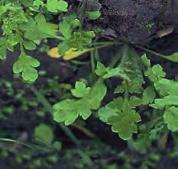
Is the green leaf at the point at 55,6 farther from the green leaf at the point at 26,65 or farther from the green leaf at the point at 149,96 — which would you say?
the green leaf at the point at 149,96

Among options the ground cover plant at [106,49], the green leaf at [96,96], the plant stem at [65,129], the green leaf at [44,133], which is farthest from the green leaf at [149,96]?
the green leaf at [44,133]

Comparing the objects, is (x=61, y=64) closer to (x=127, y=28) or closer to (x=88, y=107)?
(x=127, y=28)

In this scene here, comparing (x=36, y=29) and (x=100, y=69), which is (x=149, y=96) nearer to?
(x=100, y=69)

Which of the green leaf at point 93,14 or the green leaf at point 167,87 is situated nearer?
the green leaf at point 167,87

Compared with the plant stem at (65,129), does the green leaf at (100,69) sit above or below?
above

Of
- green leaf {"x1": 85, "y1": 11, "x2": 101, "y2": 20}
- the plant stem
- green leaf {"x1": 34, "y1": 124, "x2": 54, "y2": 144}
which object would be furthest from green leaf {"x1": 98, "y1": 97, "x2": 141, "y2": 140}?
green leaf {"x1": 34, "y1": 124, "x2": 54, "y2": 144}

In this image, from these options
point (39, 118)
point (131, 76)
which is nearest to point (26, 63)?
point (131, 76)

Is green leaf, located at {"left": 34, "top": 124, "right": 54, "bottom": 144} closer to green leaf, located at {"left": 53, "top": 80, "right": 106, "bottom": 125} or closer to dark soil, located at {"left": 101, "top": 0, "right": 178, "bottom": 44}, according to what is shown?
dark soil, located at {"left": 101, "top": 0, "right": 178, "bottom": 44}

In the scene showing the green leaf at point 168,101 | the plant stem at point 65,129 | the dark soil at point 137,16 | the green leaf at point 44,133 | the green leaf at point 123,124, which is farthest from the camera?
the green leaf at point 44,133
